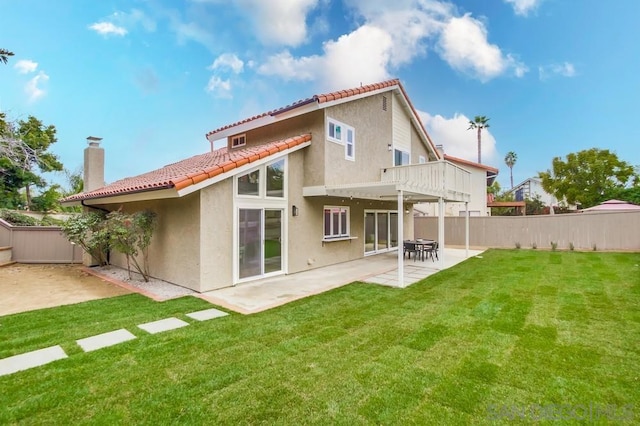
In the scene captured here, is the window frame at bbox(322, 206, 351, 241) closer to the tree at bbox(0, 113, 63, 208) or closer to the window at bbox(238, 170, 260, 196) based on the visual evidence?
the window at bbox(238, 170, 260, 196)

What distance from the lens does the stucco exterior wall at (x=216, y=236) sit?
902cm

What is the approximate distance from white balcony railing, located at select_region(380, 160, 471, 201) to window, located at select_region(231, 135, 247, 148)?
22.2 feet

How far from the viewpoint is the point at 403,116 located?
17594 millimetres

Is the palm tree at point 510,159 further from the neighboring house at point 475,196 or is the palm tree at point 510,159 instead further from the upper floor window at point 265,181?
the upper floor window at point 265,181

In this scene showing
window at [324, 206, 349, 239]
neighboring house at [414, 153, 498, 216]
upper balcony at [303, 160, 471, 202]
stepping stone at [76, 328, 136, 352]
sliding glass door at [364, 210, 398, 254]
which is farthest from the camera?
neighboring house at [414, 153, 498, 216]

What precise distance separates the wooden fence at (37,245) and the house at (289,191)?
1957 mm

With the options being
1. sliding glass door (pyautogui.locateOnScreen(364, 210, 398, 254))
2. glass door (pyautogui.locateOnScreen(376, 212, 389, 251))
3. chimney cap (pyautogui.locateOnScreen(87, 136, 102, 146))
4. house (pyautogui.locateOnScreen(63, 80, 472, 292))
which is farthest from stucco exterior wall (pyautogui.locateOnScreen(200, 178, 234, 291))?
glass door (pyautogui.locateOnScreen(376, 212, 389, 251))

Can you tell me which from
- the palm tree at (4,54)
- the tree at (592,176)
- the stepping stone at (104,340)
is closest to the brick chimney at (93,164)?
the palm tree at (4,54)

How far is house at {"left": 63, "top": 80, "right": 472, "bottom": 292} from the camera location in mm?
9312

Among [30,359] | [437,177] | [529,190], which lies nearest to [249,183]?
[30,359]

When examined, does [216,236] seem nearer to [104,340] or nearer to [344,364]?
[104,340]

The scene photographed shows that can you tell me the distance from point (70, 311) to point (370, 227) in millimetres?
12901

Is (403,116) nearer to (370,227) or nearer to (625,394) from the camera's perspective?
(370,227)

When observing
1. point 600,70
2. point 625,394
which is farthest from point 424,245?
point 600,70
